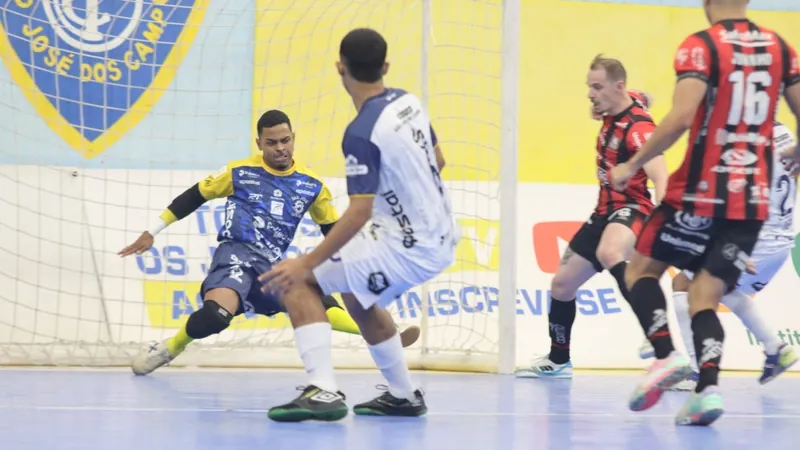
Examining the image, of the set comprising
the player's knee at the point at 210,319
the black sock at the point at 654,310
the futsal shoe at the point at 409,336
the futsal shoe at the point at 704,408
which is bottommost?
the futsal shoe at the point at 704,408

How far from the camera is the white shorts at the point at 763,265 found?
22.4ft

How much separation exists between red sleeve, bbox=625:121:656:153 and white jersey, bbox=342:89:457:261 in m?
2.06

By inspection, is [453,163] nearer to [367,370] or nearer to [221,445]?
[367,370]

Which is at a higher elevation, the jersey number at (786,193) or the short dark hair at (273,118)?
the short dark hair at (273,118)

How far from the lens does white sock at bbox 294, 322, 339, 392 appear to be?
4820 millimetres

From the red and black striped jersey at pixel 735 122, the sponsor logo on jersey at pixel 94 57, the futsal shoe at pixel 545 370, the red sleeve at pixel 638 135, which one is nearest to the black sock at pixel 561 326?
the futsal shoe at pixel 545 370

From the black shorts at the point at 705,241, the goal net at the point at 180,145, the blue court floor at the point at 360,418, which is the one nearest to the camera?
the blue court floor at the point at 360,418

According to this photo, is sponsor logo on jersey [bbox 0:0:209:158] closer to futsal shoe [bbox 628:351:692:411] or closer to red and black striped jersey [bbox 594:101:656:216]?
red and black striped jersey [bbox 594:101:656:216]

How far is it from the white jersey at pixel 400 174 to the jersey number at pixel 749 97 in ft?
3.97

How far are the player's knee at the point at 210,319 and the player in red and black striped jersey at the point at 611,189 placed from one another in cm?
206

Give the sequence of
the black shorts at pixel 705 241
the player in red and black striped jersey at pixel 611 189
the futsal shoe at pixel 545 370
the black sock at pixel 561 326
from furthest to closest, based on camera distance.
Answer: the futsal shoe at pixel 545 370 → the black sock at pixel 561 326 → the player in red and black striped jersey at pixel 611 189 → the black shorts at pixel 705 241

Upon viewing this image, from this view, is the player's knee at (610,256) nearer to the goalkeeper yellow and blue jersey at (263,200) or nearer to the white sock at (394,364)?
the goalkeeper yellow and blue jersey at (263,200)

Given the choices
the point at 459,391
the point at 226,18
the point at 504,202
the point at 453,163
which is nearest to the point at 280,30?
the point at 226,18

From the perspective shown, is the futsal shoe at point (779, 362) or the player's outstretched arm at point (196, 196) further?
the player's outstretched arm at point (196, 196)
